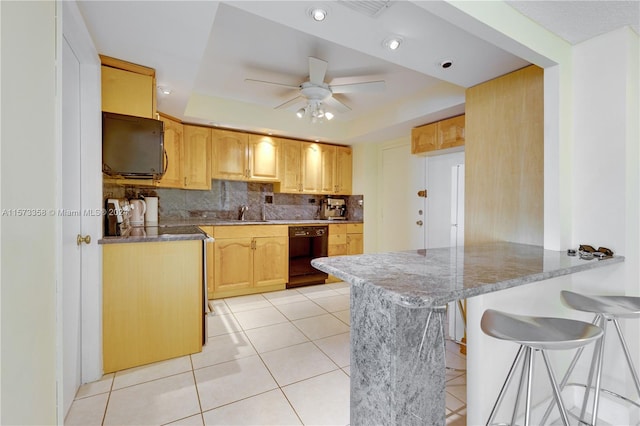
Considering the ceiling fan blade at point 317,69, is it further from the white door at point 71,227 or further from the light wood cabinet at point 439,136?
the white door at point 71,227

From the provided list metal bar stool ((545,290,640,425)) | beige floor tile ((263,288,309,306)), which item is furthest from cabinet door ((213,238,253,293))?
metal bar stool ((545,290,640,425))

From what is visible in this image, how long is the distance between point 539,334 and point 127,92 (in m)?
2.73

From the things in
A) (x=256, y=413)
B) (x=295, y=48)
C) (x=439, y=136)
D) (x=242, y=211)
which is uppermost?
(x=295, y=48)

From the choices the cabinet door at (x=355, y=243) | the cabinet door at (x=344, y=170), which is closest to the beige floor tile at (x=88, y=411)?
the cabinet door at (x=355, y=243)

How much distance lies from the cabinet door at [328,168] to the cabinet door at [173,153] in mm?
1986

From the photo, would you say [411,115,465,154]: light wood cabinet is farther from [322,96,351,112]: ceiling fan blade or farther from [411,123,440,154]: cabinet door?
[322,96,351,112]: ceiling fan blade

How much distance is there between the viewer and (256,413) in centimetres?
164

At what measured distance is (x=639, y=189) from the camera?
5.22 feet

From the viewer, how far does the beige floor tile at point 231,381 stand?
177cm

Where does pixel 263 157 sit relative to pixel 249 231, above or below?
above

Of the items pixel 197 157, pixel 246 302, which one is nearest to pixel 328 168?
pixel 197 157

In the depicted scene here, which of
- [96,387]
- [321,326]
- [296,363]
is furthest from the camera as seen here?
[321,326]

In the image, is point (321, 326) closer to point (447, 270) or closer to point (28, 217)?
point (447, 270)

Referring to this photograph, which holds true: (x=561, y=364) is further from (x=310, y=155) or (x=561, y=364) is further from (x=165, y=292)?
(x=310, y=155)
